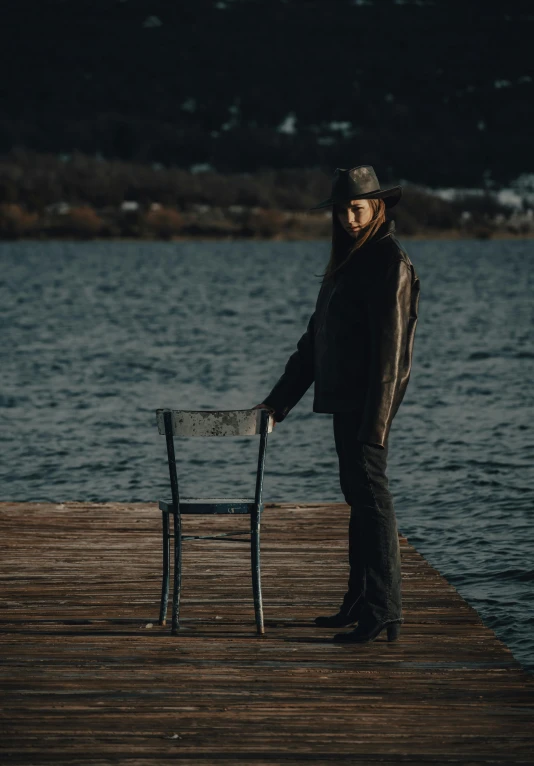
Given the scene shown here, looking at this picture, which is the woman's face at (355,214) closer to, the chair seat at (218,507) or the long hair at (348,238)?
the long hair at (348,238)

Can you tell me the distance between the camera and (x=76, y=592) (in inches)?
270

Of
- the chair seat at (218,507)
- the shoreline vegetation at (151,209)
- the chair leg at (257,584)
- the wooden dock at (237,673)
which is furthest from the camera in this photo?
the shoreline vegetation at (151,209)

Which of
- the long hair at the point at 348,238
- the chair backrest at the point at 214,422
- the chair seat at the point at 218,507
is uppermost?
the long hair at the point at 348,238

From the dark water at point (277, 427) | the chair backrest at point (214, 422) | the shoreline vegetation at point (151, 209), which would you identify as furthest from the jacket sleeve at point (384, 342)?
the shoreline vegetation at point (151, 209)

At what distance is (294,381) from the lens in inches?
240

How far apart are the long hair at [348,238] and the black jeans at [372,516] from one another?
0.70 m

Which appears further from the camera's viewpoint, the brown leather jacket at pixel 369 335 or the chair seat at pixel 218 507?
the chair seat at pixel 218 507

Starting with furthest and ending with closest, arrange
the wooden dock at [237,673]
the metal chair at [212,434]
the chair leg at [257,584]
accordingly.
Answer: the chair leg at [257,584] < the metal chair at [212,434] < the wooden dock at [237,673]

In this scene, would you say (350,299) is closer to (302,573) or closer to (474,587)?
(302,573)

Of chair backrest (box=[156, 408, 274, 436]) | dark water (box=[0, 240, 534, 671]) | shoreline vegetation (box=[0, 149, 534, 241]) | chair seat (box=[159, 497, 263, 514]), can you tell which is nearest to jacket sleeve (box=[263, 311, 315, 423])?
chair backrest (box=[156, 408, 274, 436])

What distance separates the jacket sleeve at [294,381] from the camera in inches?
238

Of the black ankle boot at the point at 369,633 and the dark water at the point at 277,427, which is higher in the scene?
the black ankle boot at the point at 369,633

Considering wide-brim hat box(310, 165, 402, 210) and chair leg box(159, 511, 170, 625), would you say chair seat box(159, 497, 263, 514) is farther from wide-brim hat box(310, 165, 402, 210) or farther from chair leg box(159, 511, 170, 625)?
wide-brim hat box(310, 165, 402, 210)

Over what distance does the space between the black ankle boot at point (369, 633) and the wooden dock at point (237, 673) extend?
0.05 metres
